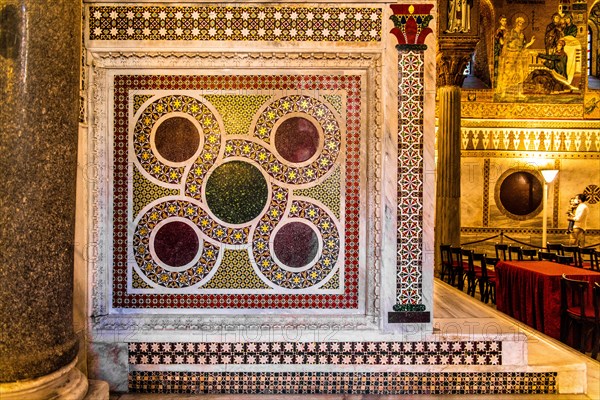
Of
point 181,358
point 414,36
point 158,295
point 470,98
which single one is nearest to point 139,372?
point 181,358

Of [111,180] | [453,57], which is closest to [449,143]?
[453,57]

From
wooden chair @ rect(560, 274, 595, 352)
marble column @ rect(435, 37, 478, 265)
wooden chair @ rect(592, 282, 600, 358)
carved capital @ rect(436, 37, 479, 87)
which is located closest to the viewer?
wooden chair @ rect(592, 282, 600, 358)

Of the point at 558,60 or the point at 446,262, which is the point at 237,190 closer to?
the point at 446,262

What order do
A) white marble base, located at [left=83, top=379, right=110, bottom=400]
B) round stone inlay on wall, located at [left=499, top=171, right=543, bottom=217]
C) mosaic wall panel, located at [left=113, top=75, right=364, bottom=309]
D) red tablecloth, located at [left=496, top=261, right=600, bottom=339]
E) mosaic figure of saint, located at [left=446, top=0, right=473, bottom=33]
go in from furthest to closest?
round stone inlay on wall, located at [left=499, top=171, right=543, bottom=217]
mosaic figure of saint, located at [left=446, top=0, right=473, bottom=33]
red tablecloth, located at [left=496, top=261, right=600, bottom=339]
mosaic wall panel, located at [left=113, top=75, right=364, bottom=309]
white marble base, located at [left=83, top=379, right=110, bottom=400]

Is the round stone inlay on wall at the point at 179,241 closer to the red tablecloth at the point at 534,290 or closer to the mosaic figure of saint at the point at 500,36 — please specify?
the red tablecloth at the point at 534,290

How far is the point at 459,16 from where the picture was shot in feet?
27.5

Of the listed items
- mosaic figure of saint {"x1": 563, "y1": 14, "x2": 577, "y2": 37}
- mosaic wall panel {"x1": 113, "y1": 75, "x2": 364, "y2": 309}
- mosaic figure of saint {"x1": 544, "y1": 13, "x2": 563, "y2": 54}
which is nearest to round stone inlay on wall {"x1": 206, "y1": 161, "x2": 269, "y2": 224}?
mosaic wall panel {"x1": 113, "y1": 75, "x2": 364, "y2": 309}

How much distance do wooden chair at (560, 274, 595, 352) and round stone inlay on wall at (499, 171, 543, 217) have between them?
24.2ft

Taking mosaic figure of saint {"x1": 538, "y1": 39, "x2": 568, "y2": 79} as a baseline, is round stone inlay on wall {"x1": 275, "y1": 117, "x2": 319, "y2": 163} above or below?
below

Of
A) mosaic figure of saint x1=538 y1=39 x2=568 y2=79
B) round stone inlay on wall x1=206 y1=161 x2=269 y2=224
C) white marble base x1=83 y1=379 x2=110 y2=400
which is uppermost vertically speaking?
mosaic figure of saint x1=538 y1=39 x2=568 y2=79

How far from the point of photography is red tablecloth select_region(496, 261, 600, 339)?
4.95 metres

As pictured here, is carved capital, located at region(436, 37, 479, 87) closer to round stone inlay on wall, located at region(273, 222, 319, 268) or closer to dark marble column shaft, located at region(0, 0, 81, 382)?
round stone inlay on wall, located at region(273, 222, 319, 268)

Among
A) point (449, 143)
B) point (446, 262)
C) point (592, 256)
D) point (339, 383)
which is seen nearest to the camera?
point (339, 383)

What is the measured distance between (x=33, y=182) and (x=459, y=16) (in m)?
8.18
